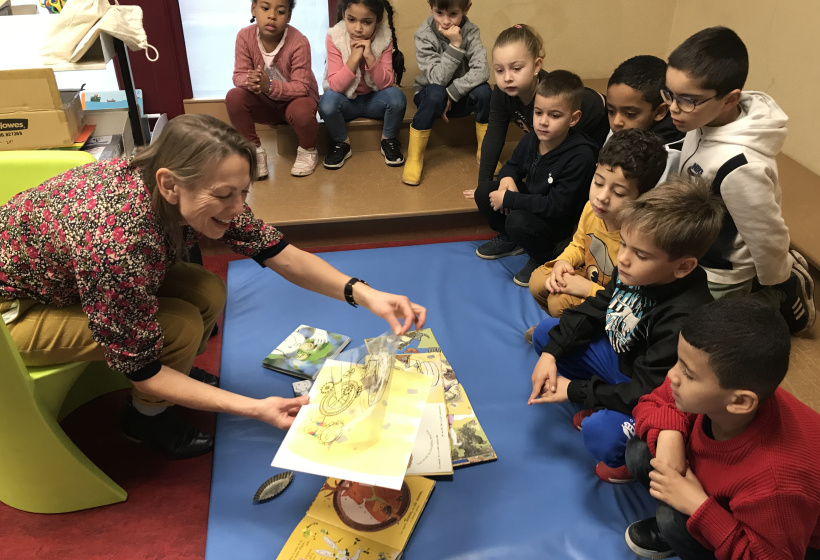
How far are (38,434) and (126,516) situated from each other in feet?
1.06

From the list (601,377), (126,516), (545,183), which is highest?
(545,183)

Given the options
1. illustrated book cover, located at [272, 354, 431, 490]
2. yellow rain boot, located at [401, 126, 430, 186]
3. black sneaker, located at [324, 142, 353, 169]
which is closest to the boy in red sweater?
illustrated book cover, located at [272, 354, 431, 490]

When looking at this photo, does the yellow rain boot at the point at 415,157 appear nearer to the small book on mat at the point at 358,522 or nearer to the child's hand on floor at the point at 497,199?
the child's hand on floor at the point at 497,199

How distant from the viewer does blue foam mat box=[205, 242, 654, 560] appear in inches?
60.2

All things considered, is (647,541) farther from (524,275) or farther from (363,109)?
(363,109)

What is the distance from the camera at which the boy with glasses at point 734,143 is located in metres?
1.75

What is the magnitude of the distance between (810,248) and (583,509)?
148 cm

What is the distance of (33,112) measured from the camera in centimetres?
220

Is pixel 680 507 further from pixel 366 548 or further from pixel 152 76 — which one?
pixel 152 76

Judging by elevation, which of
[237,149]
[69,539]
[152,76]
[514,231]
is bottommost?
[69,539]

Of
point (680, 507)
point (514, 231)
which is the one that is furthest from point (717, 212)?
point (514, 231)

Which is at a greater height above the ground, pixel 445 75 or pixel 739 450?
pixel 445 75

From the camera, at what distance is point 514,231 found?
8.08ft

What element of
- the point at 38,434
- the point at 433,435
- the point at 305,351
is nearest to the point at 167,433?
the point at 38,434
